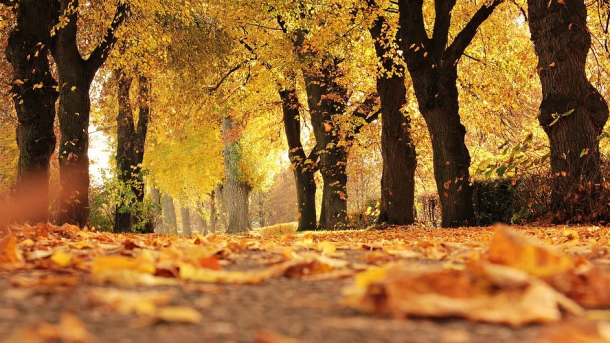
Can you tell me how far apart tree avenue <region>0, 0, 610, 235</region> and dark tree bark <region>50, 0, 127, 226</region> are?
31 mm

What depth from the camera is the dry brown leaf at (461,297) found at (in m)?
1.61

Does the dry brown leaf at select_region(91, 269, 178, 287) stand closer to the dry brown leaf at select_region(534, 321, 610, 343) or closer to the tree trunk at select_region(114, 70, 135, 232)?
the dry brown leaf at select_region(534, 321, 610, 343)

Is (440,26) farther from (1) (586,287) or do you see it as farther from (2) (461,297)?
(2) (461,297)

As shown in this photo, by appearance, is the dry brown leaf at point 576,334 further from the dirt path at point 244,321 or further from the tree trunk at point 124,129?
the tree trunk at point 124,129

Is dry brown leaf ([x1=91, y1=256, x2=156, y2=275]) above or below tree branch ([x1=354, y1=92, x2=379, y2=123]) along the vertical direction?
below

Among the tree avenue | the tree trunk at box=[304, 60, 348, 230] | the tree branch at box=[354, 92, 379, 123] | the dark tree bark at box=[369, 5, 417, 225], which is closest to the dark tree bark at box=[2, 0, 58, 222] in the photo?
the tree avenue

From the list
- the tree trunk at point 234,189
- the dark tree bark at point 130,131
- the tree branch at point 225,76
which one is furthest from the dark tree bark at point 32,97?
the tree trunk at point 234,189

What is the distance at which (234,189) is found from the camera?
87.7 ft

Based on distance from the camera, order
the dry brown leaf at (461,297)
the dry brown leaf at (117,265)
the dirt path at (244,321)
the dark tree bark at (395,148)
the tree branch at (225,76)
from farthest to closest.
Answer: the tree branch at (225,76) → the dark tree bark at (395,148) → the dry brown leaf at (117,265) → the dry brown leaf at (461,297) → the dirt path at (244,321)

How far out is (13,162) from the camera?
27.6 meters

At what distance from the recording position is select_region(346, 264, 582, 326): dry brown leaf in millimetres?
1612

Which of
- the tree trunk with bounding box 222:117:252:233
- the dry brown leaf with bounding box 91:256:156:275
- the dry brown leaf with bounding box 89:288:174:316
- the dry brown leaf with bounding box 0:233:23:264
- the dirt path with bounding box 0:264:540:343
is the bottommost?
the dirt path with bounding box 0:264:540:343

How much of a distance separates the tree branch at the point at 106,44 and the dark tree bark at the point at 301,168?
832cm

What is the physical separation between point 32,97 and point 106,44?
336cm
